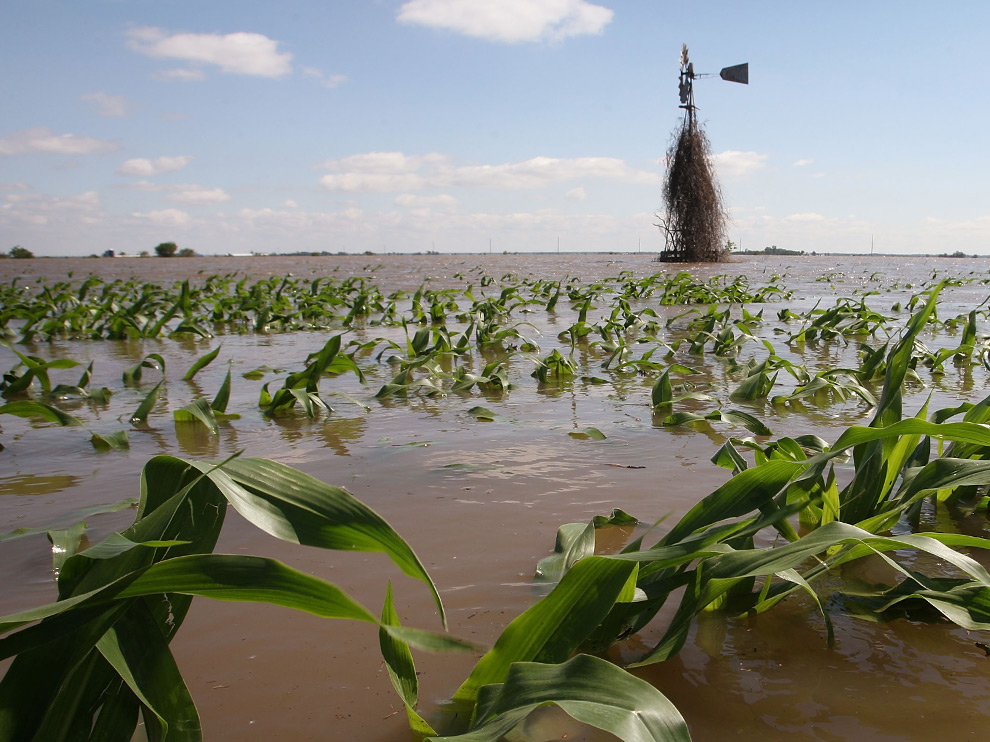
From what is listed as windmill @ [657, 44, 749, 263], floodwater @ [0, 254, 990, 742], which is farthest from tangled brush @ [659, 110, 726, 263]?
floodwater @ [0, 254, 990, 742]

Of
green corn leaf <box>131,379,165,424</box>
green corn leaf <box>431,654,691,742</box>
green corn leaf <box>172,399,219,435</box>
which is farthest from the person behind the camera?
green corn leaf <box>131,379,165,424</box>

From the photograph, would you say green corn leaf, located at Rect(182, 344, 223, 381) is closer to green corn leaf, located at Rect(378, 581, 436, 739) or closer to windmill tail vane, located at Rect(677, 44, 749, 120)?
green corn leaf, located at Rect(378, 581, 436, 739)

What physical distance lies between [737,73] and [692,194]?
3.86 metres

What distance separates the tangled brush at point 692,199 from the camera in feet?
59.8

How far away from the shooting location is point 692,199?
1830 cm

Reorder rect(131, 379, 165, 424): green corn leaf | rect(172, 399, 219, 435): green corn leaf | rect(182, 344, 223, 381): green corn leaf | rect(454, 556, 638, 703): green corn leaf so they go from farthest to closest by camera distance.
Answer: rect(182, 344, 223, 381): green corn leaf, rect(131, 379, 165, 424): green corn leaf, rect(172, 399, 219, 435): green corn leaf, rect(454, 556, 638, 703): green corn leaf

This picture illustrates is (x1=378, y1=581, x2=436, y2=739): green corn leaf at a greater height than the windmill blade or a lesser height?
lesser

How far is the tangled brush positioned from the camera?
18234mm

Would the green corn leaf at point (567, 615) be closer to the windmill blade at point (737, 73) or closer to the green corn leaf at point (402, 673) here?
the green corn leaf at point (402, 673)

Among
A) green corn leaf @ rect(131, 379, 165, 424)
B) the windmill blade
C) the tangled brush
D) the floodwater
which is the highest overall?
the windmill blade

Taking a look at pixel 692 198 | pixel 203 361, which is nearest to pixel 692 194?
pixel 692 198

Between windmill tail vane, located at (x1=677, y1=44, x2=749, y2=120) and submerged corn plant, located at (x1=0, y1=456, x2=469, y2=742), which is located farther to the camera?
windmill tail vane, located at (x1=677, y1=44, x2=749, y2=120)

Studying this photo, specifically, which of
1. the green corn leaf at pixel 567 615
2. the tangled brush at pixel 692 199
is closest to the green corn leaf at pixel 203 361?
the green corn leaf at pixel 567 615

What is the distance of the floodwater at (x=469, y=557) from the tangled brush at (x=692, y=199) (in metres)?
16.0
